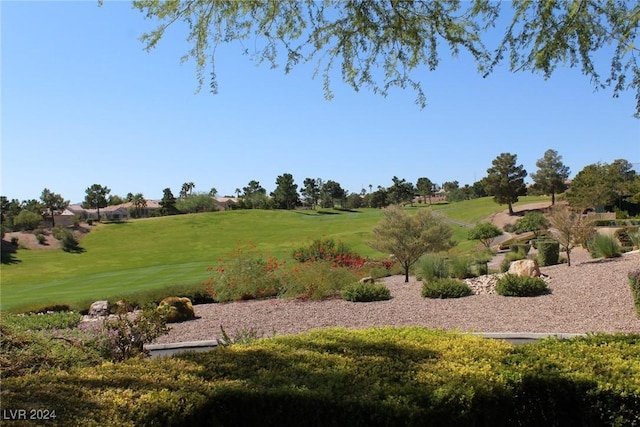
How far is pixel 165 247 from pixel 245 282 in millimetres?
40982

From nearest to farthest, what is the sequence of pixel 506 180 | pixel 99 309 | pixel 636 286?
pixel 636 286
pixel 99 309
pixel 506 180

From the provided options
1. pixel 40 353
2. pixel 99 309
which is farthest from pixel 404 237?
pixel 40 353

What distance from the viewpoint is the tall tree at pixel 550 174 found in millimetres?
70500

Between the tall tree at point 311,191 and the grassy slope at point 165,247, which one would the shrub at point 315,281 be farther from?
the tall tree at point 311,191

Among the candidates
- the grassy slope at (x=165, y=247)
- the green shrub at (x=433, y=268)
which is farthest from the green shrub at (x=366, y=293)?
the grassy slope at (x=165, y=247)

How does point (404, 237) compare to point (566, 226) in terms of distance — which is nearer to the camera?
point (566, 226)

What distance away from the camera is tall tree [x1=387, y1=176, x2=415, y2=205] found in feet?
318

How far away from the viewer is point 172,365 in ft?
13.4

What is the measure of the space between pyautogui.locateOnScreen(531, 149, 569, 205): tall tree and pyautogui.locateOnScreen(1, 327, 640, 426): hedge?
241 ft

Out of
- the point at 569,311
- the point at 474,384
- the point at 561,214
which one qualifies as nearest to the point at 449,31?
the point at 474,384

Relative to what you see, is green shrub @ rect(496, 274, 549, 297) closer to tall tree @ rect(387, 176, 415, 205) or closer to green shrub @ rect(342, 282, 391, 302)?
green shrub @ rect(342, 282, 391, 302)

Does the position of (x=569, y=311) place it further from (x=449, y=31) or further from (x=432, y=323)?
(x=449, y=31)

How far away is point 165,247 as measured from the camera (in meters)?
53.1

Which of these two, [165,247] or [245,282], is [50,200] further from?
[245,282]
